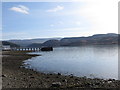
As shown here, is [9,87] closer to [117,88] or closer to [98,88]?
[98,88]

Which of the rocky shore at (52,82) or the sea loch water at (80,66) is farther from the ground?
the rocky shore at (52,82)

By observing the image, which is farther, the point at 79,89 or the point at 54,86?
the point at 54,86

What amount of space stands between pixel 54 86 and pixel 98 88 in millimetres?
3295

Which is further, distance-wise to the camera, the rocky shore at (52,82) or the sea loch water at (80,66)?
the sea loch water at (80,66)

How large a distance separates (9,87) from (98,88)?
257 inches

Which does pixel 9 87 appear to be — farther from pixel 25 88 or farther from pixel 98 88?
pixel 98 88

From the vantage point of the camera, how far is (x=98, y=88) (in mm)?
14422

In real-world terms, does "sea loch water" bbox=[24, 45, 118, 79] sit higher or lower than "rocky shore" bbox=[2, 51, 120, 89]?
lower

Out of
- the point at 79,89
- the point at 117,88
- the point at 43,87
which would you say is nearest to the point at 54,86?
the point at 43,87

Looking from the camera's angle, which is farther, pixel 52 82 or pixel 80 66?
pixel 80 66

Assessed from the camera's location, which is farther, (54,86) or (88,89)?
(54,86)

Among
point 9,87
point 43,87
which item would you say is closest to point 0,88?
point 9,87

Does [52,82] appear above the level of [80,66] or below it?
above

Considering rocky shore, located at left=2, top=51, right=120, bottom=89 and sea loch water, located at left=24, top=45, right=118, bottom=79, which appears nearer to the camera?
rocky shore, located at left=2, top=51, right=120, bottom=89
